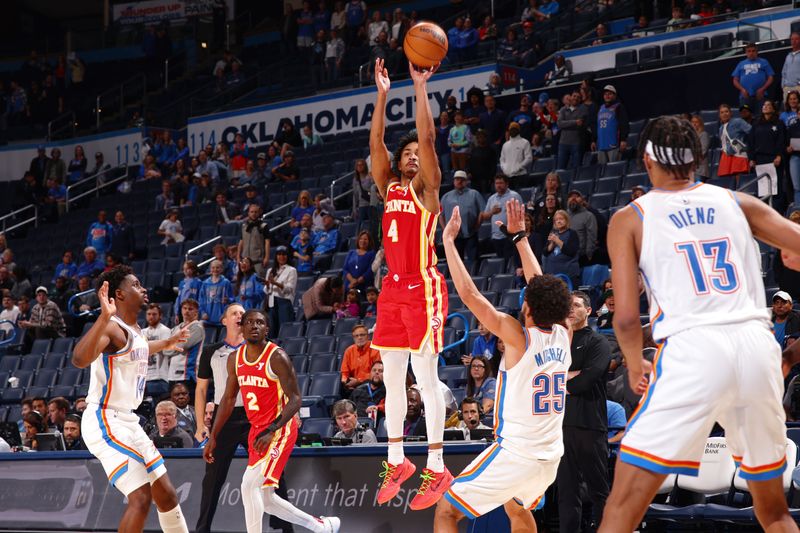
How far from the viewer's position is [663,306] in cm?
426

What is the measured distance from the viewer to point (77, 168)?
25188mm

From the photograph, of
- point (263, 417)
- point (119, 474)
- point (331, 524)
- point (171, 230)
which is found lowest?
point (331, 524)

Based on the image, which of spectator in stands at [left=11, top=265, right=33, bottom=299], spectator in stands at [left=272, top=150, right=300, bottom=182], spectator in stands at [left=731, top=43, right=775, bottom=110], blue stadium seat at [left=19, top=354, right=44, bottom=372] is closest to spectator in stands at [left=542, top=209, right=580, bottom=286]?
spectator in stands at [left=731, top=43, right=775, bottom=110]

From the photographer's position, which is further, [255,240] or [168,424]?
[255,240]

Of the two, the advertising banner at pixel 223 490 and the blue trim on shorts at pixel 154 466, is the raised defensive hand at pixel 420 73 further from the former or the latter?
the blue trim on shorts at pixel 154 466

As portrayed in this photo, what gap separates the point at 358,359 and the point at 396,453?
503 cm

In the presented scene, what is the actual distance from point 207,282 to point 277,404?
26.5 ft

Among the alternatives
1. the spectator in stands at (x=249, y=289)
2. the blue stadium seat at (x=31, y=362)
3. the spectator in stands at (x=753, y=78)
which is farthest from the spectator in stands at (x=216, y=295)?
the spectator in stands at (x=753, y=78)

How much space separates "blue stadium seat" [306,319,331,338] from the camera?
14.8 m

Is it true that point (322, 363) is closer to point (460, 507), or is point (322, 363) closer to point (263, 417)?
point (263, 417)

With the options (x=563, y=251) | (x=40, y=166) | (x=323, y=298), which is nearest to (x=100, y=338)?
(x=563, y=251)

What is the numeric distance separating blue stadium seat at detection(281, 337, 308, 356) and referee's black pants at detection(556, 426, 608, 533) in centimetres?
737

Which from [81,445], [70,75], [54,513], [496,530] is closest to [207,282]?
[81,445]

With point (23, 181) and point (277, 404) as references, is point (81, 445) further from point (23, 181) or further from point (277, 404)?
point (23, 181)
